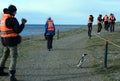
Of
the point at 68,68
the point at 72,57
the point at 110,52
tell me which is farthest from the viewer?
the point at 110,52

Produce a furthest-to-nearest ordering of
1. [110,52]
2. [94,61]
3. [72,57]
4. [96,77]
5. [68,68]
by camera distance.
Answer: [110,52] → [72,57] → [94,61] → [68,68] → [96,77]

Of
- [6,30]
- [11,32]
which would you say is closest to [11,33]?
[11,32]

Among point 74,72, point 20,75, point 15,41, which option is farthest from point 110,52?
point 15,41

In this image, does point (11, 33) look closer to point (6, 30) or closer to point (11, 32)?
point (11, 32)

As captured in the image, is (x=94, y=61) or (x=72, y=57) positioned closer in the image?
(x=94, y=61)

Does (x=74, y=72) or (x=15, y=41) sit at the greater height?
(x=15, y=41)

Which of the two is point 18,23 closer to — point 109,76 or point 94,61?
point 109,76

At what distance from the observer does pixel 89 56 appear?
19953 mm

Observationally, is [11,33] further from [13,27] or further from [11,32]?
[13,27]

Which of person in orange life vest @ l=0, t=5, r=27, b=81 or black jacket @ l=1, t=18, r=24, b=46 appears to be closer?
black jacket @ l=1, t=18, r=24, b=46

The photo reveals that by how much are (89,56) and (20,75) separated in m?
6.53

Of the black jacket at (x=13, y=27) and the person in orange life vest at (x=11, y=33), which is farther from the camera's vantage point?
the person in orange life vest at (x=11, y=33)

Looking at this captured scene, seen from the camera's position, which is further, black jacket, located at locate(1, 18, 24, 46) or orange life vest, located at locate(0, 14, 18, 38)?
orange life vest, located at locate(0, 14, 18, 38)

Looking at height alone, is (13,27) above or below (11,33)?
above
